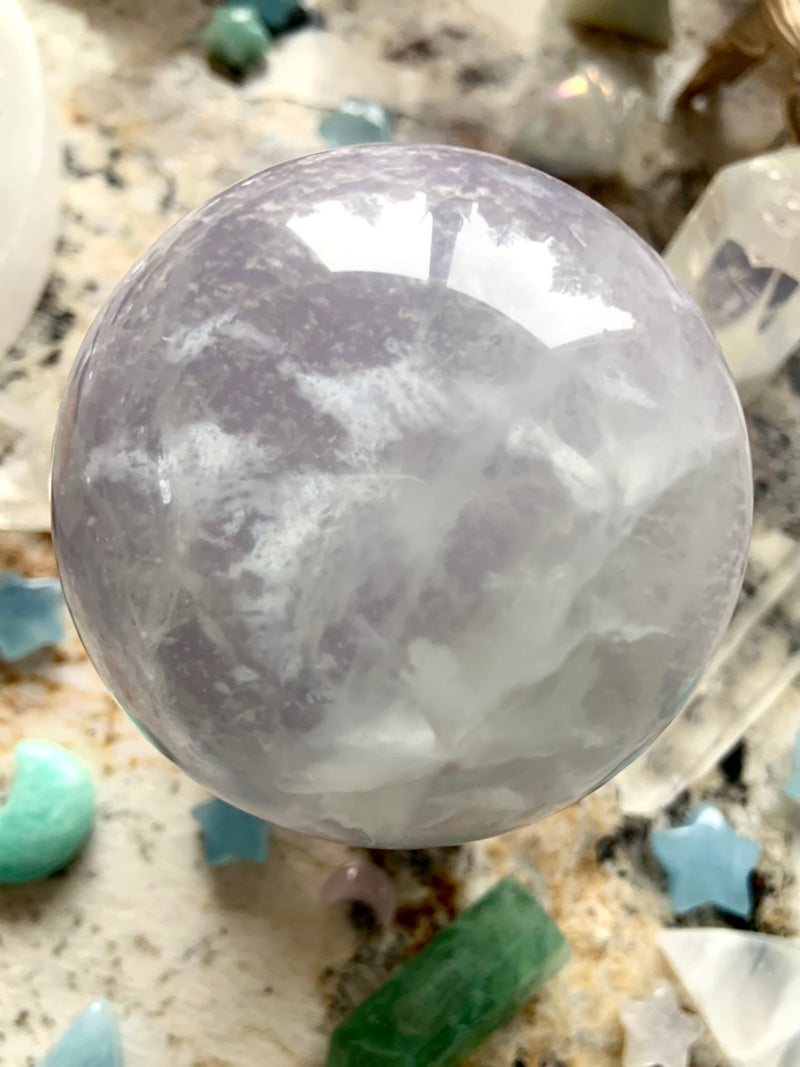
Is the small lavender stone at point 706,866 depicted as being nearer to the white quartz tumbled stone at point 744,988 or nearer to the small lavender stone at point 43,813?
the white quartz tumbled stone at point 744,988

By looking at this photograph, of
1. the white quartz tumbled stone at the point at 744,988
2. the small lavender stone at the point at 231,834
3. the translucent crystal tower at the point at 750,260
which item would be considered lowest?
the small lavender stone at the point at 231,834

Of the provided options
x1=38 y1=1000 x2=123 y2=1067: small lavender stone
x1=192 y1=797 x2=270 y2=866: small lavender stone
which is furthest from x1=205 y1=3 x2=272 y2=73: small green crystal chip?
x1=38 y1=1000 x2=123 y2=1067: small lavender stone

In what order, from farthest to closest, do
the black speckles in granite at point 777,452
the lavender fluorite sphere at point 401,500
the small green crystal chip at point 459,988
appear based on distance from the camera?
the black speckles in granite at point 777,452, the small green crystal chip at point 459,988, the lavender fluorite sphere at point 401,500

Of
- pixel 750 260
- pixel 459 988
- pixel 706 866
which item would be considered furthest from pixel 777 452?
pixel 459 988

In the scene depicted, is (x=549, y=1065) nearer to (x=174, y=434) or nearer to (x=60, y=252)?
(x=174, y=434)

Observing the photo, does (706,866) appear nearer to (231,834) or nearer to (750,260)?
(231,834)

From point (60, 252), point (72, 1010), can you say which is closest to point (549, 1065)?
point (72, 1010)

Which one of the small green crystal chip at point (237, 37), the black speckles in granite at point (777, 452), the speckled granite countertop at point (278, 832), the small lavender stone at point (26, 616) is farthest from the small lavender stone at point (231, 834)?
the small green crystal chip at point (237, 37)
